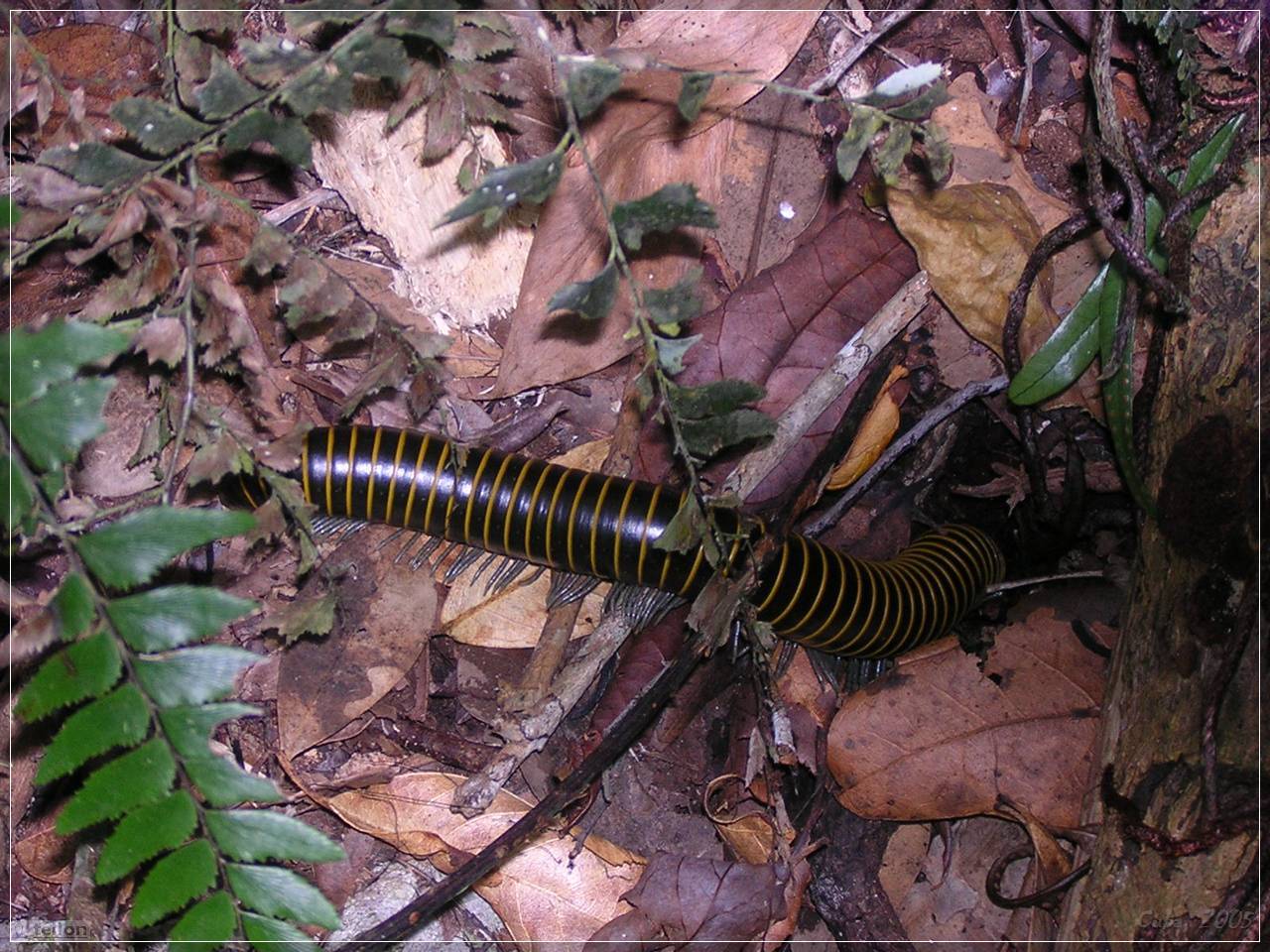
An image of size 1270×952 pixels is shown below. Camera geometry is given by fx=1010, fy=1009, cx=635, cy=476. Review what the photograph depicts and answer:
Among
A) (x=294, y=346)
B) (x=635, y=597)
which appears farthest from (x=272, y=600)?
(x=635, y=597)

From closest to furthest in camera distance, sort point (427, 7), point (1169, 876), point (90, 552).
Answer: point (90, 552) < point (427, 7) < point (1169, 876)

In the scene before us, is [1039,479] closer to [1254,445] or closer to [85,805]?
[1254,445]

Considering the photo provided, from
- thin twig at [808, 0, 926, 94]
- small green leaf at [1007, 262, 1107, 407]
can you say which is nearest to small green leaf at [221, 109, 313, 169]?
thin twig at [808, 0, 926, 94]

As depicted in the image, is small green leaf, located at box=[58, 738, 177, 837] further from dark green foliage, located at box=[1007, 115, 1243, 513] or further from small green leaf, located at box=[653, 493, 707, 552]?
dark green foliage, located at box=[1007, 115, 1243, 513]

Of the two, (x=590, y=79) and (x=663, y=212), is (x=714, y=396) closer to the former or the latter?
(x=663, y=212)

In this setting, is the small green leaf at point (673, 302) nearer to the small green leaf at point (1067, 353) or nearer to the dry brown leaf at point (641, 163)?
the dry brown leaf at point (641, 163)
